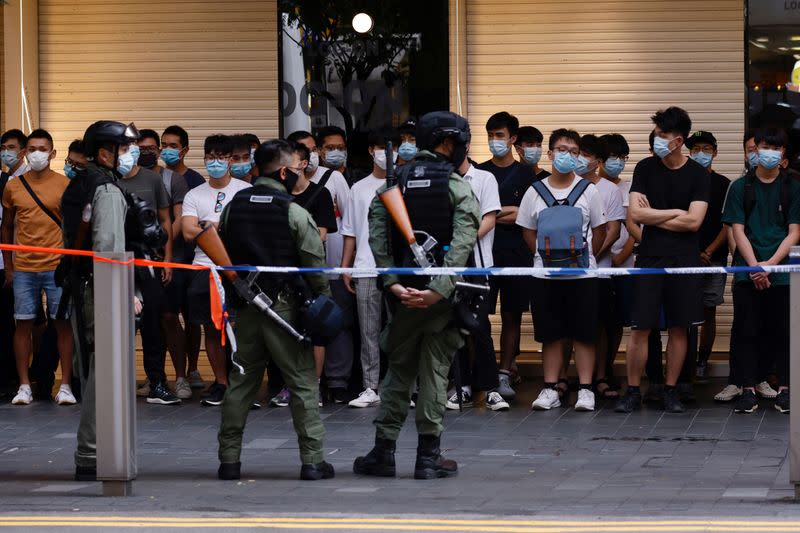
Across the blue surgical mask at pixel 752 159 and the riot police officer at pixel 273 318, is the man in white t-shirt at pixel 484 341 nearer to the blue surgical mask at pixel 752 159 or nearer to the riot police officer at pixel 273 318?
the blue surgical mask at pixel 752 159

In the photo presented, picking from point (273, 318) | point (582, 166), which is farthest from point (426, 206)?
point (582, 166)

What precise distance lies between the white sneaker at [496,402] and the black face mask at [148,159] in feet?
11.2

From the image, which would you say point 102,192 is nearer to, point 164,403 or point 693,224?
point 164,403

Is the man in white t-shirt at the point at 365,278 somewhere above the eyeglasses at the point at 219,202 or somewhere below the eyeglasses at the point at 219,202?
below

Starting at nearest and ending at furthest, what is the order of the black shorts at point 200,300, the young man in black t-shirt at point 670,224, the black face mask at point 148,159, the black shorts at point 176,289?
the young man in black t-shirt at point 670,224 → the black shorts at point 200,300 → the black shorts at point 176,289 → the black face mask at point 148,159

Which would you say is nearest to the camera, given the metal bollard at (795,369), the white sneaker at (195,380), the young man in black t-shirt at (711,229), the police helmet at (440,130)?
the metal bollard at (795,369)

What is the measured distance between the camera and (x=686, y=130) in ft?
35.9

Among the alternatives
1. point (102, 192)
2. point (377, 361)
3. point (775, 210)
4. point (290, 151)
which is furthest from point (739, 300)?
point (102, 192)

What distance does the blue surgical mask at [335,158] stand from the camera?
40.4ft

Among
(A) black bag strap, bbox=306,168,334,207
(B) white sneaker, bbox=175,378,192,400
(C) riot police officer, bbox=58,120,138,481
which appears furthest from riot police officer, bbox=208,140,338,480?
(B) white sneaker, bbox=175,378,192,400

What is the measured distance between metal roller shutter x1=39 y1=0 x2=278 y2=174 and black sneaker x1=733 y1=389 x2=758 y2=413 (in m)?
5.13

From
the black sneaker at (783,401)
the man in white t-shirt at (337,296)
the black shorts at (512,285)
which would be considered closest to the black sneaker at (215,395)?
the man in white t-shirt at (337,296)

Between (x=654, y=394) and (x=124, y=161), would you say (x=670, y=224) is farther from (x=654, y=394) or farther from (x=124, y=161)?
(x=124, y=161)

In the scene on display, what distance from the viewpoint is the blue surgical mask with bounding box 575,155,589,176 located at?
38.0 ft
